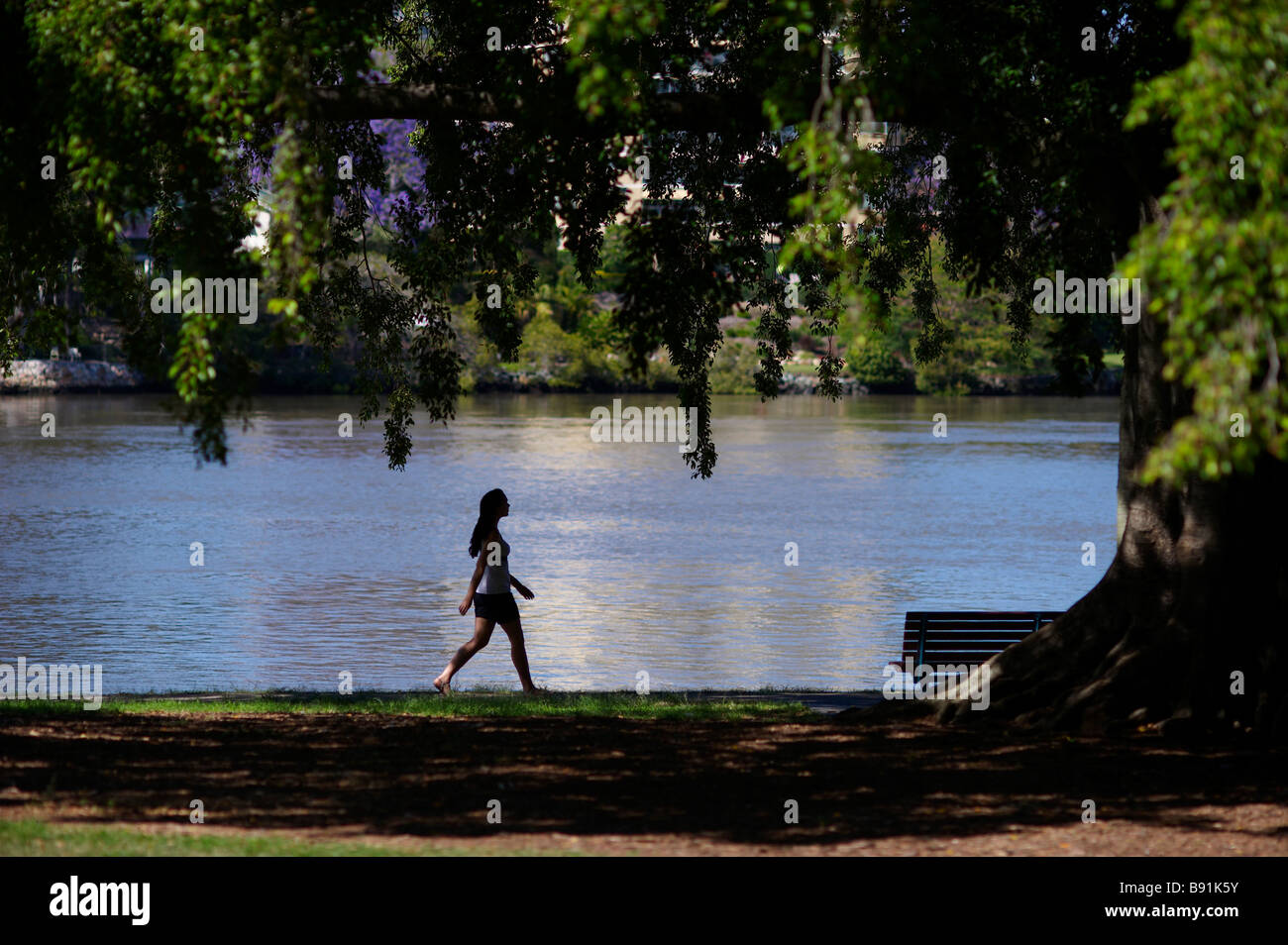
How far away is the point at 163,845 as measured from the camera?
26.0 feet

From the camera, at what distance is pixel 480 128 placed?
45.4ft

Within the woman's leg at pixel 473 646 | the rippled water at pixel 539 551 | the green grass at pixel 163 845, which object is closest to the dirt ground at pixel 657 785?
the green grass at pixel 163 845

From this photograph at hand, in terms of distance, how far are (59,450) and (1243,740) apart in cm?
4927

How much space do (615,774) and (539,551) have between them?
20.9m

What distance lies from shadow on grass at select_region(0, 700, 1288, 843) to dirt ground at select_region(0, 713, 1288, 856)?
0.07ft

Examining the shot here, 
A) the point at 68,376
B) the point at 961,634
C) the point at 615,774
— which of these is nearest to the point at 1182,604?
the point at 961,634

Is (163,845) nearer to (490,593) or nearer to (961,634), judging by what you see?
(490,593)

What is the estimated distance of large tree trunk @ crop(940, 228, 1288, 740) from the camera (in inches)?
439

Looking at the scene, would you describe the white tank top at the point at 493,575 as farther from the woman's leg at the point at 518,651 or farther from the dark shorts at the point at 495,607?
the woman's leg at the point at 518,651

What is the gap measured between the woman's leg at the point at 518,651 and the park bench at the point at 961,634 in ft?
10.3

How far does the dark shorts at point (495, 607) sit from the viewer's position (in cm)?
1395

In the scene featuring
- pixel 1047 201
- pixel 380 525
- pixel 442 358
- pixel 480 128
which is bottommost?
pixel 380 525

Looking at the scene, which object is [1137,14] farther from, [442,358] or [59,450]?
[59,450]
